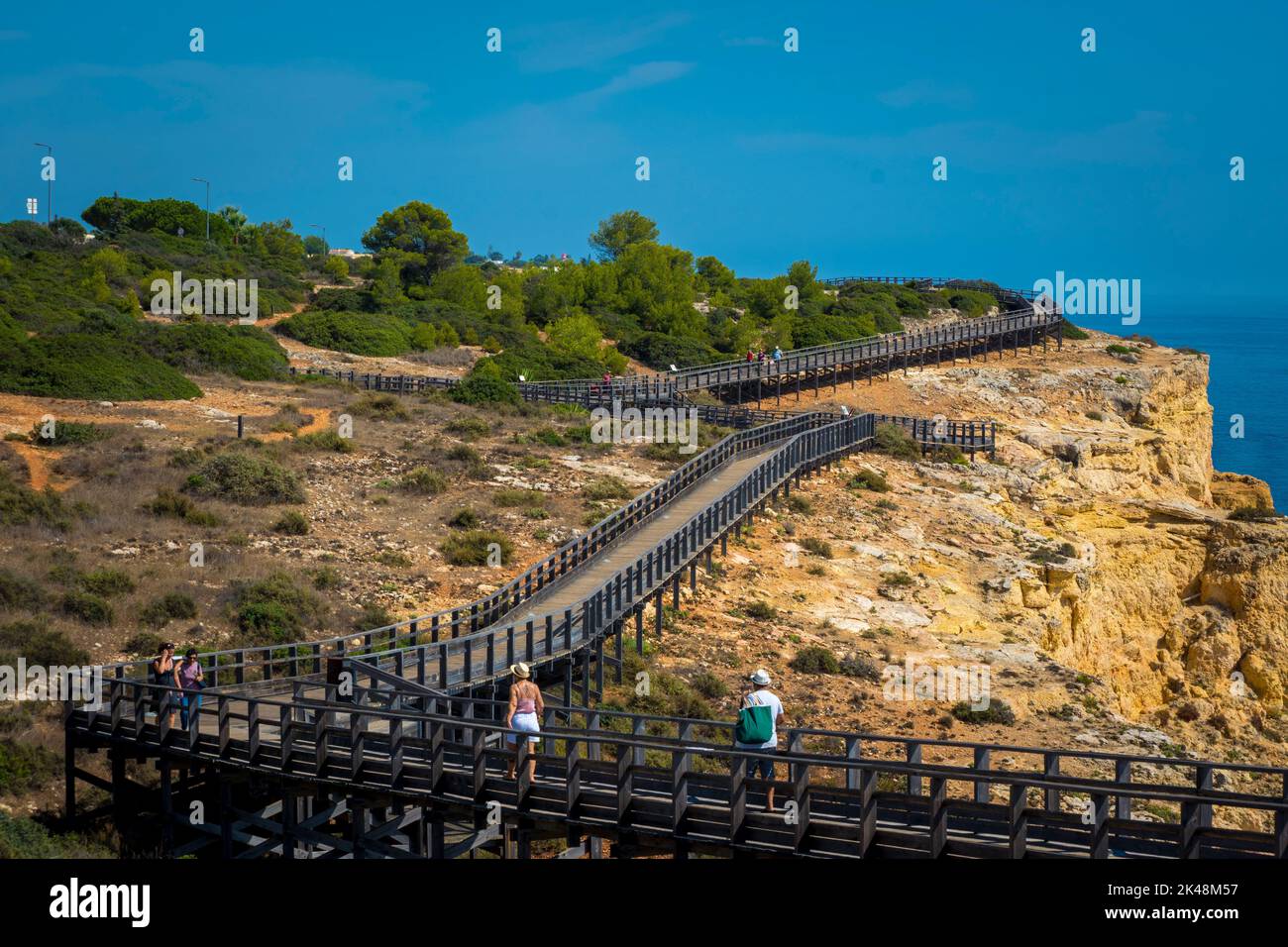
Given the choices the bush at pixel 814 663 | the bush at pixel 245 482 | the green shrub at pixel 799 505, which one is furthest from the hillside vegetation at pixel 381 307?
the bush at pixel 814 663

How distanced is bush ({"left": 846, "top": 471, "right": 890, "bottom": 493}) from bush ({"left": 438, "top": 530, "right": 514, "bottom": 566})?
15.5 meters

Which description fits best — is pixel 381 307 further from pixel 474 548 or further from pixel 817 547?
pixel 474 548

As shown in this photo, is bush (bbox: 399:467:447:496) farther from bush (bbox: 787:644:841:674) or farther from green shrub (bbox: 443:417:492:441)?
bush (bbox: 787:644:841:674)

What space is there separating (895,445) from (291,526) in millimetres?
25607

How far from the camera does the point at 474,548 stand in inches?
1403

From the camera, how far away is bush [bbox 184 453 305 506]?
37406 mm

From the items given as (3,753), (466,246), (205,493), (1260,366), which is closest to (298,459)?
(205,493)

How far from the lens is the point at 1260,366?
180875 millimetres

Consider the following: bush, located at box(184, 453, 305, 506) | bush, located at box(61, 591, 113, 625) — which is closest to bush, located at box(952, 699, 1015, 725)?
bush, located at box(61, 591, 113, 625)

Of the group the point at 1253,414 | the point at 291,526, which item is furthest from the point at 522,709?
the point at 1253,414

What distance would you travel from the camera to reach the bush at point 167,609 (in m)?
27.8

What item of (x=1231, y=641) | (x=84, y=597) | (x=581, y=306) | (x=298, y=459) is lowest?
(x=1231, y=641)
